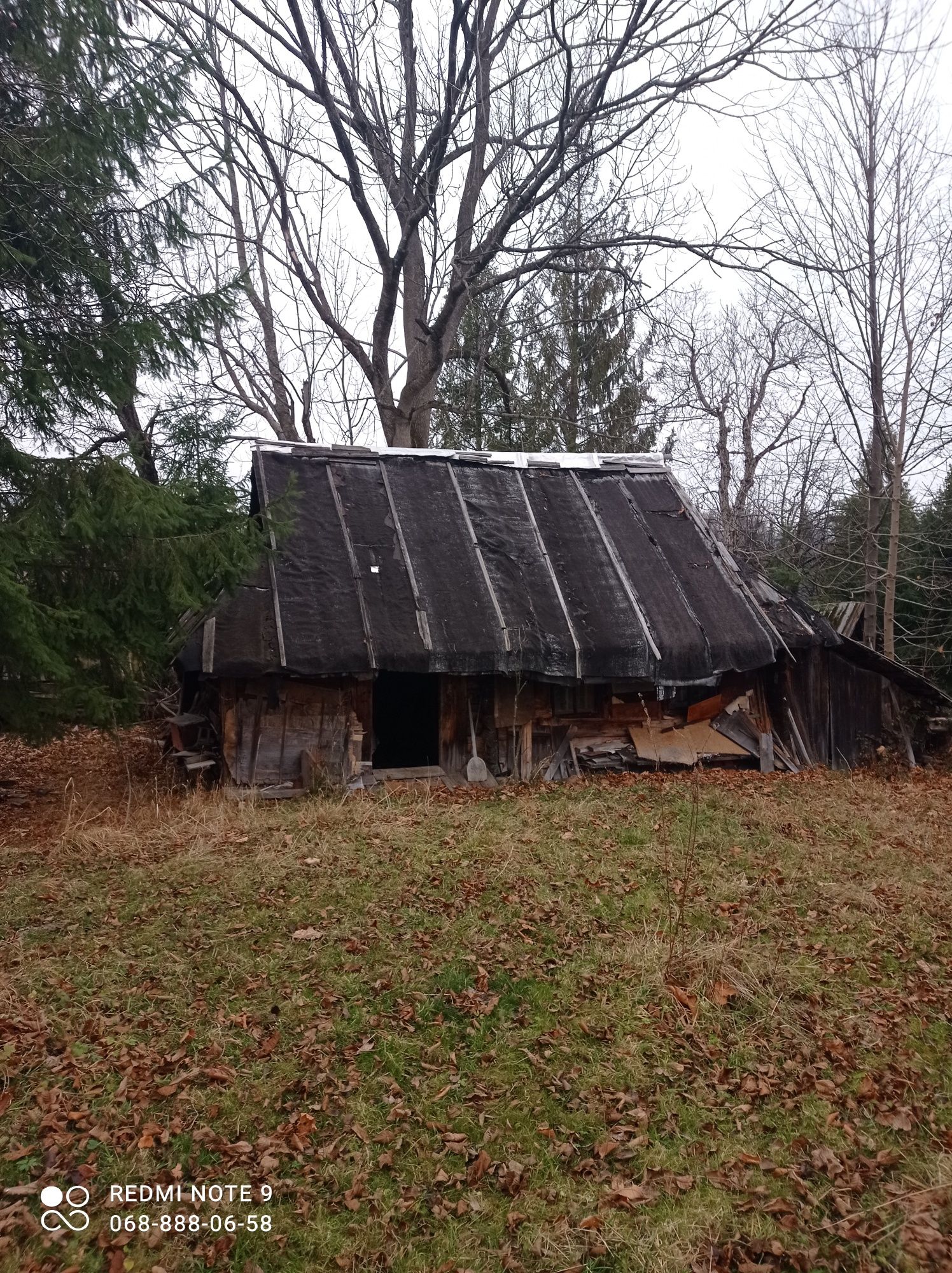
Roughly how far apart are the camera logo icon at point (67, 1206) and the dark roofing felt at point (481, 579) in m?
5.51

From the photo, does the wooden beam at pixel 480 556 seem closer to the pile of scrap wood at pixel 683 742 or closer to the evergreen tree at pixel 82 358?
the pile of scrap wood at pixel 683 742

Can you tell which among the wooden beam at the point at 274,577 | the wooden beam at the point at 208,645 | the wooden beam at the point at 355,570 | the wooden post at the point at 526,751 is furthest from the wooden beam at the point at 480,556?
the wooden beam at the point at 208,645

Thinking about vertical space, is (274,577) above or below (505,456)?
below

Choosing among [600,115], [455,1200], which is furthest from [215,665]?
[600,115]

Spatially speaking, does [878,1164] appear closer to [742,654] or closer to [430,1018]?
[430,1018]

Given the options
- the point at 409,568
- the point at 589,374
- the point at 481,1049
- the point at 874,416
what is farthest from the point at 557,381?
the point at 481,1049

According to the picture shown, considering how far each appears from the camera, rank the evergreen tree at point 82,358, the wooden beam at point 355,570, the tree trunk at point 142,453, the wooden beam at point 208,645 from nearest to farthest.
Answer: the evergreen tree at point 82,358
the tree trunk at point 142,453
the wooden beam at point 208,645
the wooden beam at point 355,570

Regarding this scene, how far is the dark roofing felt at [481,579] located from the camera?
9219 millimetres

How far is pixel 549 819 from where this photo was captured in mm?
8094

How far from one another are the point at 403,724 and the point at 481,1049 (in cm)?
811

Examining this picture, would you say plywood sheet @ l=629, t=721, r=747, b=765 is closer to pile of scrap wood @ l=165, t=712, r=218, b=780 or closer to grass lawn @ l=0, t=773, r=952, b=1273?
grass lawn @ l=0, t=773, r=952, b=1273

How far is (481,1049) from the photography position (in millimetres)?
4484

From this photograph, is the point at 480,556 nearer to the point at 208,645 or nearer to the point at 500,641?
the point at 500,641

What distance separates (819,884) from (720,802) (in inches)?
86.1
